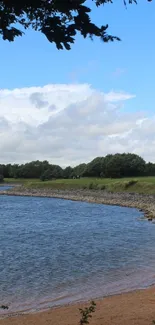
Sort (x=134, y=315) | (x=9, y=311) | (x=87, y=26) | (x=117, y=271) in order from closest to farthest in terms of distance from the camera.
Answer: (x=87, y=26) < (x=134, y=315) < (x=9, y=311) < (x=117, y=271)

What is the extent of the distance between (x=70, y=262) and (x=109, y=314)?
924 centimetres

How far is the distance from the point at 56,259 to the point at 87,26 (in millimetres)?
18799

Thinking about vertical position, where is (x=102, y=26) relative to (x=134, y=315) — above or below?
above

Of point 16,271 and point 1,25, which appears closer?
point 1,25

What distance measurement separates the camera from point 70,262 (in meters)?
20.9

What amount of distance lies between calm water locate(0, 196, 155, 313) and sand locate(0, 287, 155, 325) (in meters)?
1.05

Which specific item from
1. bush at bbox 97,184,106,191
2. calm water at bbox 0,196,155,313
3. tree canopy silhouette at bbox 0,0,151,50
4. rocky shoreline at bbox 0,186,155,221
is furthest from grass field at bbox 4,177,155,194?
tree canopy silhouette at bbox 0,0,151,50

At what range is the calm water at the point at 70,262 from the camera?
14.9 meters

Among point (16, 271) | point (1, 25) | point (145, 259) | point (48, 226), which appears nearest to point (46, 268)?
point (16, 271)

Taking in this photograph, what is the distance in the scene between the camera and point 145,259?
21469 millimetres

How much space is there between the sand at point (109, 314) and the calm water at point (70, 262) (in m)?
1.05

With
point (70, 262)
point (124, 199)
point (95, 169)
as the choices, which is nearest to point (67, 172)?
point (95, 169)

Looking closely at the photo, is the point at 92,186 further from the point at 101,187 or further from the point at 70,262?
the point at 70,262

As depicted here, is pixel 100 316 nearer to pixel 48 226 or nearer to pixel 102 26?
pixel 102 26
